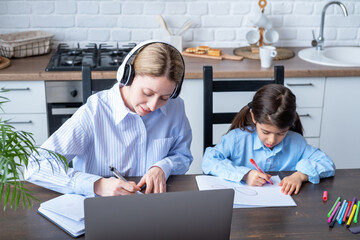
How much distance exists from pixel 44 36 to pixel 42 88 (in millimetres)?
466

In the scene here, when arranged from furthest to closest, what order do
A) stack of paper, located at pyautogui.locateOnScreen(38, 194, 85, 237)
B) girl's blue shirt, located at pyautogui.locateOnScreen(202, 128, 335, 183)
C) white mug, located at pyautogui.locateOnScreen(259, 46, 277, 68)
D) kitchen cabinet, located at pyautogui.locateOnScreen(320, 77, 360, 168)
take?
kitchen cabinet, located at pyautogui.locateOnScreen(320, 77, 360, 168)
white mug, located at pyautogui.locateOnScreen(259, 46, 277, 68)
girl's blue shirt, located at pyautogui.locateOnScreen(202, 128, 335, 183)
stack of paper, located at pyautogui.locateOnScreen(38, 194, 85, 237)

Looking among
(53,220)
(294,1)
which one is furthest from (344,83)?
(53,220)

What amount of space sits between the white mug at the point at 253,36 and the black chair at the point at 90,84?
1.50m

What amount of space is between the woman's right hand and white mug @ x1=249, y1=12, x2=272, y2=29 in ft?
6.29

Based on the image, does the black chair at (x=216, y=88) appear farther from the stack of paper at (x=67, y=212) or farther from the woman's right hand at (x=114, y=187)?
the stack of paper at (x=67, y=212)

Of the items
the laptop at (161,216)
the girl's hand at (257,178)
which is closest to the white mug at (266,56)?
the girl's hand at (257,178)

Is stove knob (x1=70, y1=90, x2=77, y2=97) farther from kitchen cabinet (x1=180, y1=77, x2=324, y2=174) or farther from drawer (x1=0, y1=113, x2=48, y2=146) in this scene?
kitchen cabinet (x1=180, y1=77, x2=324, y2=174)

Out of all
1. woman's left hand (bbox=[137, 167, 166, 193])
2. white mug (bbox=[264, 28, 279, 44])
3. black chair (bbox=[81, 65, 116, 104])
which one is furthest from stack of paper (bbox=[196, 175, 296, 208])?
white mug (bbox=[264, 28, 279, 44])

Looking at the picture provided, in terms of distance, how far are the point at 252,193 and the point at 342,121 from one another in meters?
1.62

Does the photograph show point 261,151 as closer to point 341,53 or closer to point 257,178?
point 257,178

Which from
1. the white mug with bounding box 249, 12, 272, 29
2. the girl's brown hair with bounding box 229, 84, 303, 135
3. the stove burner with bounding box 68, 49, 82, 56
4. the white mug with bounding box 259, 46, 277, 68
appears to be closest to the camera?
the girl's brown hair with bounding box 229, 84, 303, 135

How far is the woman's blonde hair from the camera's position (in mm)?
1547

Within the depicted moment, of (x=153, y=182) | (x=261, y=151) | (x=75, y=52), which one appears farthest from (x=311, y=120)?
(x=153, y=182)

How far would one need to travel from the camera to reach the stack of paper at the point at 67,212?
4.33 feet
